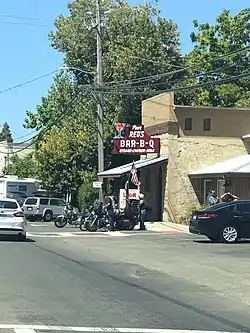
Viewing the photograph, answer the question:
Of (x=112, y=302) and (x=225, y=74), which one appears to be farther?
(x=225, y=74)

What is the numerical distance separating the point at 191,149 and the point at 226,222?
42.4 ft

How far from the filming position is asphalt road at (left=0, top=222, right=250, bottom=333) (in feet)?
34.1

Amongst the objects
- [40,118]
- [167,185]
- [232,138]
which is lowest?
[167,185]

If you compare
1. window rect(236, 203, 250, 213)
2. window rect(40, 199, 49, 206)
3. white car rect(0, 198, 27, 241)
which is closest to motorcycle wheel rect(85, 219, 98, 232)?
white car rect(0, 198, 27, 241)

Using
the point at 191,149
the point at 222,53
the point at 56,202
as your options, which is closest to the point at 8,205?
the point at 191,149

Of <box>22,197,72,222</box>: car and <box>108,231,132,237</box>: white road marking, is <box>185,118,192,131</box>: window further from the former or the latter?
<box>22,197,72,222</box>: car

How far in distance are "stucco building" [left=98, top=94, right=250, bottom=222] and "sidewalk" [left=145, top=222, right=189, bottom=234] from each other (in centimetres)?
128

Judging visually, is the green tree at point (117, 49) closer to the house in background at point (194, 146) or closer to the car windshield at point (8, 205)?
the house in background at point (194, 146)

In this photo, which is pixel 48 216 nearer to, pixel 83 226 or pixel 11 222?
pixel 83 226

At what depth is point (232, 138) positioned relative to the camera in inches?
1551

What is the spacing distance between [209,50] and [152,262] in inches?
1382

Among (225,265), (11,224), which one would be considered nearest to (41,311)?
(225,265)

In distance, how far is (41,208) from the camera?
4475cm

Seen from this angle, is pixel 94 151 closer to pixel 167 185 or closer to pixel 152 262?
pixel 167 185
